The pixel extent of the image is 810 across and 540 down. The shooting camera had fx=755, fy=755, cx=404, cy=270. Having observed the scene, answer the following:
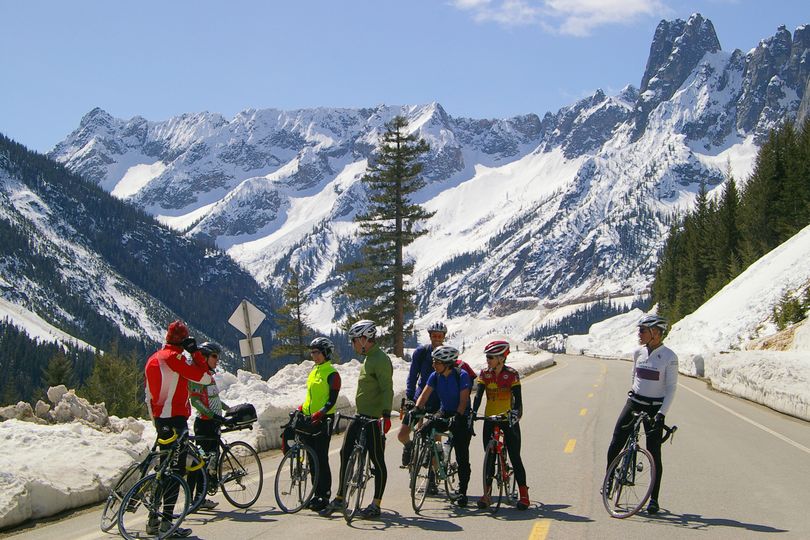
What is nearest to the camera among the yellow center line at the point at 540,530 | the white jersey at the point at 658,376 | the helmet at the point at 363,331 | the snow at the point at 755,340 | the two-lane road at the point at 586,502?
the yellow center line at the point at 540,530

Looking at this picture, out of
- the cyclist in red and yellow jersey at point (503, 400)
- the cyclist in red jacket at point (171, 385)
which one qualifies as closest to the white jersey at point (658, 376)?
the cyclist in red and yellow jersey at point (503, 400)

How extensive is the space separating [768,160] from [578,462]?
60711mm

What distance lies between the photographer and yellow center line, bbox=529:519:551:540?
25.7ft

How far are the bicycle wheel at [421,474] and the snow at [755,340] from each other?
13793 mm

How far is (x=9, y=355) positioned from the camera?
150000 mm

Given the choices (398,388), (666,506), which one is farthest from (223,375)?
(666,506)

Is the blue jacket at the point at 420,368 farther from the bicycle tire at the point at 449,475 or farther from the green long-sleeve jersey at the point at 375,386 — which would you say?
the green long-sleeve jersey at the point at 375,386

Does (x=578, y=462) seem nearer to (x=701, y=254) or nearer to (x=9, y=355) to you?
(x=701, y=254)

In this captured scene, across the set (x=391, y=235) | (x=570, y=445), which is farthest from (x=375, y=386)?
(x=391, y=235)

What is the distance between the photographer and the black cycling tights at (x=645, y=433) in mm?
8828

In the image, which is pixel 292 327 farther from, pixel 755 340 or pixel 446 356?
pixel 446 356

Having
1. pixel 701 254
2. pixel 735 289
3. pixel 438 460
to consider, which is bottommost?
pixel 438 460

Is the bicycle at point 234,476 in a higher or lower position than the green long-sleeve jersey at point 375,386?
lower

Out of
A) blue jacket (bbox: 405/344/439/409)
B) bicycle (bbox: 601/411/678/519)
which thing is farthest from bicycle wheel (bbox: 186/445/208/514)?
bicycle (bbox: 601/411/678/519)
